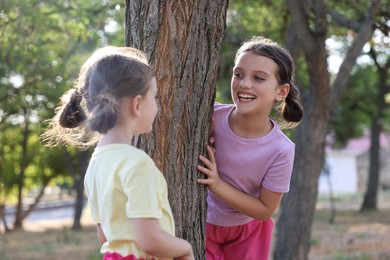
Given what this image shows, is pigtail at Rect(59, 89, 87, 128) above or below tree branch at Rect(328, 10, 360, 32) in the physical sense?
below

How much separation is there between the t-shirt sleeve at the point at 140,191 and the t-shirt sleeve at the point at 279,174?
3.46 ft

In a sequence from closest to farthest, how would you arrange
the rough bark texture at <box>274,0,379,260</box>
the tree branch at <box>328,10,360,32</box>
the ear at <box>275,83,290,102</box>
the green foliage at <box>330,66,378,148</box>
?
the ear at <box>275,83,290,102</box> → the rough bark texture at <box>274,0,379,260</box> → the tree branch at <box>328,10,360,32</box> → the green foliage at <box>330,66,378,148</box>

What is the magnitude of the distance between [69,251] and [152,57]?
12.4 m

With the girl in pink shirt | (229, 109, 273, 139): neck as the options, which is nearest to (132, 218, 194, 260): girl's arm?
the girl in pink shirt

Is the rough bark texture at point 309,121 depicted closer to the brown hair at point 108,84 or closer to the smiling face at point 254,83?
the smiling face at point 254,83

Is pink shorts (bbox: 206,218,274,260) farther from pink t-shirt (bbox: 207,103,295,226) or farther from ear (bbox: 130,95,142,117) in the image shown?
ear (bbox: 130,95,142,117)

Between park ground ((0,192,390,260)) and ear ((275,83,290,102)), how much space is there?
8.37m

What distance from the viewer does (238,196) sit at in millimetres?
3332

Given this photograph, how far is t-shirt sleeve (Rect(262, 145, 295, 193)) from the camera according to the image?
134 inches

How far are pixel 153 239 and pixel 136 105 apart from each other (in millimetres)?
431

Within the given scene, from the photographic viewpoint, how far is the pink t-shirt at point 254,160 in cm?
341

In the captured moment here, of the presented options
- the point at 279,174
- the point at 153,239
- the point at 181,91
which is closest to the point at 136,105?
the point at 153,239

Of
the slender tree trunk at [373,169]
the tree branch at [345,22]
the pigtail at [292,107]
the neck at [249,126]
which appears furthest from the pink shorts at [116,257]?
the slender tree trunk at [373,169]

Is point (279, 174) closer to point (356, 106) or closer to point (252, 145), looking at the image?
point (252, 145)
